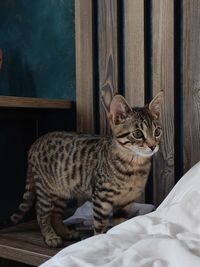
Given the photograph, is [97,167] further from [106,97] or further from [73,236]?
[106,97]

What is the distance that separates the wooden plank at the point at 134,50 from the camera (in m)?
1.48

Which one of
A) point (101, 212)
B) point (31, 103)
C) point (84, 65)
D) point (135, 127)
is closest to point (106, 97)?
Result: point (84, 65)

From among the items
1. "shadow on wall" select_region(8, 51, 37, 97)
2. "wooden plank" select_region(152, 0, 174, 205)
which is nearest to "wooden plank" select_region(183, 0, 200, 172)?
"wooden plank" select_region(152, 0, 174, 205)

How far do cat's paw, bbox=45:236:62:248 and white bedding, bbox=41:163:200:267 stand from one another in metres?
0.39

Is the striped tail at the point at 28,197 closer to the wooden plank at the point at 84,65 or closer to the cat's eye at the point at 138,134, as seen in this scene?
the wooden plank at the point at 84,65

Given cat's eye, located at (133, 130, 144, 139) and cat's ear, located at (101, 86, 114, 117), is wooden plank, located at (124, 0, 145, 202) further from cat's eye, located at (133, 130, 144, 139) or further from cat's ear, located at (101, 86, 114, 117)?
cat's eye, located at (133, 130, 144, 139)

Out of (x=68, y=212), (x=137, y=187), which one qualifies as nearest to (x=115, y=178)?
(x=137, y=187)

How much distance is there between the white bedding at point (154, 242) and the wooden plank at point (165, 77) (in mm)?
368

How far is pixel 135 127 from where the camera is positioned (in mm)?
1176

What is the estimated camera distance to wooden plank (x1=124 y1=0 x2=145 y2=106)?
1479mm

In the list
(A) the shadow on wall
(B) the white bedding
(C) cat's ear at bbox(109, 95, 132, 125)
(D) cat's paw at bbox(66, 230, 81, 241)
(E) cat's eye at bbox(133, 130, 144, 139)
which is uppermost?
(A) the shadow on wall

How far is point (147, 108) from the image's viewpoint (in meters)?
1.25

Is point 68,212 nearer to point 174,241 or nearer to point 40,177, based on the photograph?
point 40,177

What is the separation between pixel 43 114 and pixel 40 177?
0.48 metres
